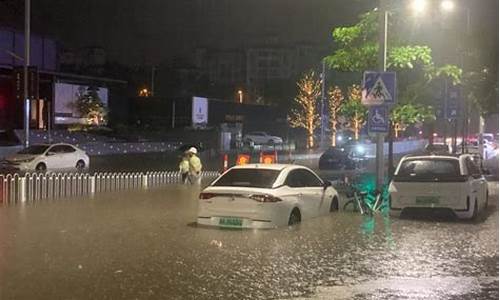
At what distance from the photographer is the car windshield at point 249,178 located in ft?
45.6

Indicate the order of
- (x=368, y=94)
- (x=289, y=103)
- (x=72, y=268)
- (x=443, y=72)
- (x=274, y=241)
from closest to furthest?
(x=72, y=268)
(x=274, y=241)
(x=368, y=94)
(x=443, y=72)
(x=289, y=103)

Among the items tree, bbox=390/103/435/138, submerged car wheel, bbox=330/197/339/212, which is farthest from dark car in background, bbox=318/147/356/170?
submerged car wheel, bbox=330/197/339/212

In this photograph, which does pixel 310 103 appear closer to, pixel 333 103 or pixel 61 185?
pixel 333 103

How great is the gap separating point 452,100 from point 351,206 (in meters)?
12.7

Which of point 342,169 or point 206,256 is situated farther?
point 342,169

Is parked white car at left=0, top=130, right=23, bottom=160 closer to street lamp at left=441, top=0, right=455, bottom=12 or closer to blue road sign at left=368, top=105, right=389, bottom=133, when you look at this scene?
street lamp at left=441, top=0, right=455, bottom=12

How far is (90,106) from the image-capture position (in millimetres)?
61562

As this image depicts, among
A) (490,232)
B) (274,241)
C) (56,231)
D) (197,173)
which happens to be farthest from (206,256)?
(197,173)

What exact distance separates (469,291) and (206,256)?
395 centimetres

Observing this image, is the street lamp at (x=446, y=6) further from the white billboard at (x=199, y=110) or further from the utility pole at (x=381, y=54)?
the white billboard at (x=199, y=110)

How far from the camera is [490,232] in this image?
13.6 metres

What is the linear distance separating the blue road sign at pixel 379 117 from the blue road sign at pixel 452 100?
11539 millimetres

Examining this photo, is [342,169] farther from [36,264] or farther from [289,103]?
[289,103]

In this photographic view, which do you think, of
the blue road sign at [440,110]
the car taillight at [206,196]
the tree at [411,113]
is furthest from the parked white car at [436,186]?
the blue road sign at [440,110]
